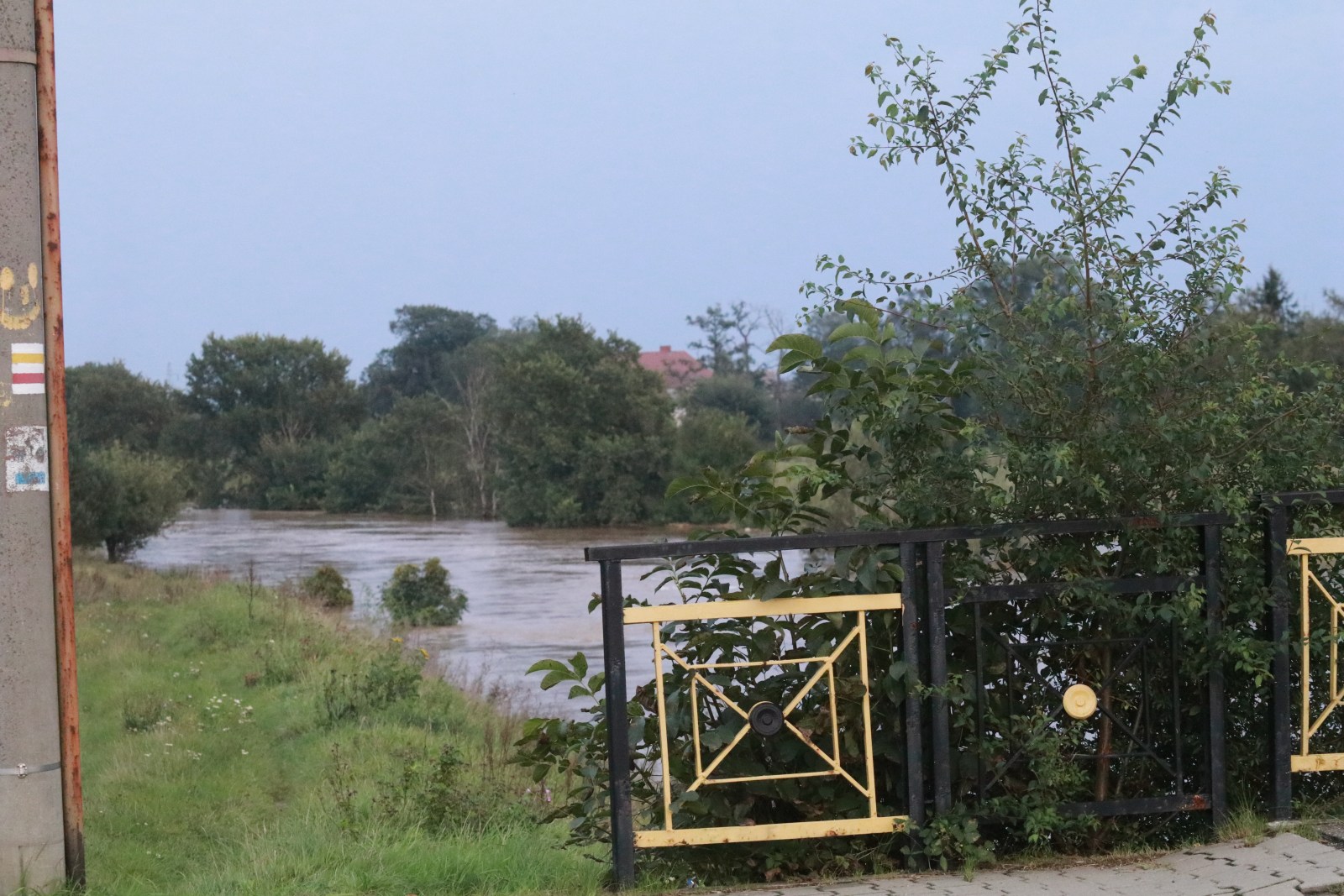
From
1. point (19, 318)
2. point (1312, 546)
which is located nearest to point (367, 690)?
point (19, 318)

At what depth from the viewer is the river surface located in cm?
2098

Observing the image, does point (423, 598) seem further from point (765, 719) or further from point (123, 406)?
point (123, 406)

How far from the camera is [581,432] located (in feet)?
221

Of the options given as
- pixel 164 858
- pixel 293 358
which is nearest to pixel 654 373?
pixel 293 358

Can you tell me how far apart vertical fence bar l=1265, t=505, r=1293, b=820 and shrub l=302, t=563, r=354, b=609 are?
923 inches

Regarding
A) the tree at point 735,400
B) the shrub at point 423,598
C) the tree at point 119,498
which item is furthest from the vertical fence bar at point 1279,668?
the tree at point 735,400

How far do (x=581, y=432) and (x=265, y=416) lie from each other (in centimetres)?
2793

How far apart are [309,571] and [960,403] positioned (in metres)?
33.8

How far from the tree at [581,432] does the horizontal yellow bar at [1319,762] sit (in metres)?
59.8

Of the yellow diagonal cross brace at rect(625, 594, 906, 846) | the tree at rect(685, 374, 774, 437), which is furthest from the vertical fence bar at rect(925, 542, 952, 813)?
the tree at rect(685, 374, 774, 437)

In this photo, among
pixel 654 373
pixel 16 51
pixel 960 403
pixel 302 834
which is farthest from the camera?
pixel 654 373

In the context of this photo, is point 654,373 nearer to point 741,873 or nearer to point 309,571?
point 309,571

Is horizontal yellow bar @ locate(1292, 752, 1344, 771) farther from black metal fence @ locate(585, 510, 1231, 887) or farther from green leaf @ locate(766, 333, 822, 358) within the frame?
green leaf @ locate(766, 333, 822, 358)

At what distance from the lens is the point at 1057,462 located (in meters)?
4.22
